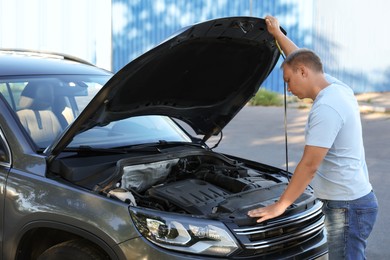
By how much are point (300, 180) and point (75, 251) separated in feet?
4.46

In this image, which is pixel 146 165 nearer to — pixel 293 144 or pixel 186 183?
pixel 186 183

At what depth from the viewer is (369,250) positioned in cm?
486

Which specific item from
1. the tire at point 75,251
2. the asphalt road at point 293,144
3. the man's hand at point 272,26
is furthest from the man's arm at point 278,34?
the asphalt road at point 293,144

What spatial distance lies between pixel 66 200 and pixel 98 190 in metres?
0.19

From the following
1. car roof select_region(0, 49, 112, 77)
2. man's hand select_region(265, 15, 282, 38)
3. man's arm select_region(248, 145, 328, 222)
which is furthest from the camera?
car roof select_region(0, 49, 112, 77)

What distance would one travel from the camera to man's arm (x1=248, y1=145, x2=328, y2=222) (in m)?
2.94

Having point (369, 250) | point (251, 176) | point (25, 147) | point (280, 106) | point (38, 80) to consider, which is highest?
point (38, 80)

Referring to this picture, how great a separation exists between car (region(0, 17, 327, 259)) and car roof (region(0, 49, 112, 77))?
0.06 ft

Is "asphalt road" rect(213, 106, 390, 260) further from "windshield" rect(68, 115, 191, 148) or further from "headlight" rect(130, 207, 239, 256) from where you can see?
"headlight" rect(130, 207, 239, 256)

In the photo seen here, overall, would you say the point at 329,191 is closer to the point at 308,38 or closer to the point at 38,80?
the point at 38,80

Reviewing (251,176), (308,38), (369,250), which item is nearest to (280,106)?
(308,38)

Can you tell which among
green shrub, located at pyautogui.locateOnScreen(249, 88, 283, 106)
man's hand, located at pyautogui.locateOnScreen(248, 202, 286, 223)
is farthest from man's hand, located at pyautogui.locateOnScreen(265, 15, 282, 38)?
green shrub, located at pyautogui.locateOnScreen(249, 88, 283, 106)

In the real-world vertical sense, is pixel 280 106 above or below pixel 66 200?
below

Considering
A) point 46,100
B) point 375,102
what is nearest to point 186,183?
point 46,100
